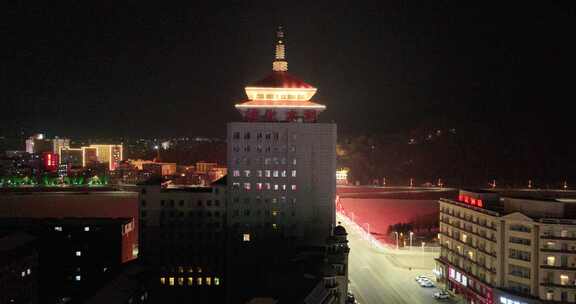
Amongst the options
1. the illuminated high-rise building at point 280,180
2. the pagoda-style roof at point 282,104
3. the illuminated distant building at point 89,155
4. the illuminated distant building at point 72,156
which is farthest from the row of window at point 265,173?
the illuminated distant building at point 72,156

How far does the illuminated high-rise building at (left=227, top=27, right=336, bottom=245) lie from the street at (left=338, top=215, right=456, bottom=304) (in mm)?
2021

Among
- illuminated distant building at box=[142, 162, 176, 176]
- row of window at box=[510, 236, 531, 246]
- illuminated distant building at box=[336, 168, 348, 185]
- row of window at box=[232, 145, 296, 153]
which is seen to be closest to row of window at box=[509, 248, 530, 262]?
row of window at box=[510, 236, 531, 246]

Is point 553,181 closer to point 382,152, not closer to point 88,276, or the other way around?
point 382,152

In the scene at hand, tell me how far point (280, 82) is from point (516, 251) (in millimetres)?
7799

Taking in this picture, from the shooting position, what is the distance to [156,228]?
45.1 ft

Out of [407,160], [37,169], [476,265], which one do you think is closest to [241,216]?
[476,265]

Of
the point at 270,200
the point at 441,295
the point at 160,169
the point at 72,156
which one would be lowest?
the point at 441,295

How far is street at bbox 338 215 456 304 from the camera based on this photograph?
13.1m

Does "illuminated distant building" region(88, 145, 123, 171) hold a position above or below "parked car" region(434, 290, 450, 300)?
above

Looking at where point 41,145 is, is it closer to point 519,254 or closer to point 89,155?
point 89,155

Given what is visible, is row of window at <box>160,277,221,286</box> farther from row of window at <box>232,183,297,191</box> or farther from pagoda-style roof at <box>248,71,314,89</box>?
pagoda-style roof at <box>248,71,314,89</box>

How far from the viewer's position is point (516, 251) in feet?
37.7

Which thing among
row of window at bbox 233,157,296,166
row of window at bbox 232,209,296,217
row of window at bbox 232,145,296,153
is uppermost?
row of window at bbox 232,145,296,153

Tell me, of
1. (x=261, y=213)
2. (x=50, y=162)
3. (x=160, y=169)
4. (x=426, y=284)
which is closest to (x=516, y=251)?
(x=426, y=284)
